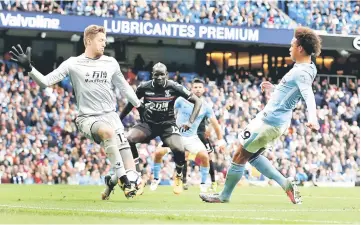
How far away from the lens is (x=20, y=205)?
1239cm

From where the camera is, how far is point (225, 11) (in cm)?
3628

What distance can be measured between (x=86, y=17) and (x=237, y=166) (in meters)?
20.4

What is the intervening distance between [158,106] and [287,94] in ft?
15.4

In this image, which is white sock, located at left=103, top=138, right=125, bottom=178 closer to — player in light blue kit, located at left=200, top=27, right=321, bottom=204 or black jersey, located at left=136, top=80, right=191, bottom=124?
player in light blue kit, located at left=200, top=27, right=321, bottom=204

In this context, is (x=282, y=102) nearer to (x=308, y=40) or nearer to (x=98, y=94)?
Result: (x=308, y=40)

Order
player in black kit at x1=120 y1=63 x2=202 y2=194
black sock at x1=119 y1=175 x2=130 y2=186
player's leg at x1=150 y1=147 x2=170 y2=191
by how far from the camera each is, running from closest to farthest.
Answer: black sock at x1=119 y1=175 x2=130 y2=186 < player in black kit at x1=120 y1=63 x2=202 y2=194 < player's leg at x1=150 y1=147 x2=170 y2=191

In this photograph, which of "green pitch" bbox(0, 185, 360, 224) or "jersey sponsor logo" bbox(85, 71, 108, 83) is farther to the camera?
"jersey sponsor logo" bbox(85, 71, 108, 83)

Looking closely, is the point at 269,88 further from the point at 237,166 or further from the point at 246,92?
the point at 246,92

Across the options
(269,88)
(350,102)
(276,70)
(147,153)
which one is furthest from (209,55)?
(269,88)

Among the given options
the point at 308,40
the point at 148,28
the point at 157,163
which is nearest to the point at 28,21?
the point at 148,28

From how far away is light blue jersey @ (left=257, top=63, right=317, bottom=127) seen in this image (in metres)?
12.6

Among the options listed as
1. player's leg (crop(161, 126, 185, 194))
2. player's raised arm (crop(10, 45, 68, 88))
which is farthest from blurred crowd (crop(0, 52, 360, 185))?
player's raised arm (crop(10, 45, 68, 88))

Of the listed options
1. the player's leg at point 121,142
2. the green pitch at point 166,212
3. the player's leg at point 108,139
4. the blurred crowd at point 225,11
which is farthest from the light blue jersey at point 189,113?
the blurred crowd at point 225,11

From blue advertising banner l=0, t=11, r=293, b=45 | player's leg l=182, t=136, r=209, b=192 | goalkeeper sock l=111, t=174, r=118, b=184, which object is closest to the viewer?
goalkeeper sock l=111, t=174, r=118, b=184
